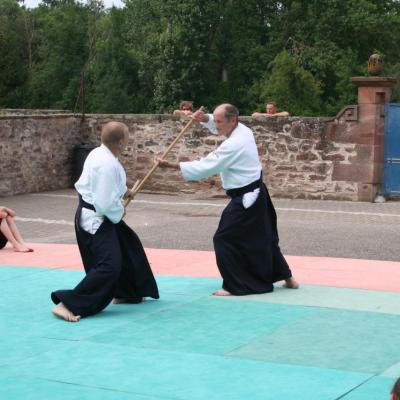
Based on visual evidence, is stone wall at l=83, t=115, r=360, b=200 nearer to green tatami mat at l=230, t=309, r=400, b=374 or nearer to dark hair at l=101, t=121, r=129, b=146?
green tatami mat at l=230, t=309, r=400, b=374

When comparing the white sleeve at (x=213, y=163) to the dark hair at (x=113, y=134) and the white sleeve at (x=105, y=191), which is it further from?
the white sleeve at (x=105, y=191)

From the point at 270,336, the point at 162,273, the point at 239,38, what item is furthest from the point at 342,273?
the point at 239,38

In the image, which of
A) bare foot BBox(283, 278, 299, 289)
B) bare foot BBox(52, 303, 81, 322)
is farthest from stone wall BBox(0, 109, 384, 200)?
bare foot BBox(52, 303, 81, 322)

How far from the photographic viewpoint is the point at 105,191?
7.52m

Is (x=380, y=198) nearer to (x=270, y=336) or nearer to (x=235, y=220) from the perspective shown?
(x=235, y=220)

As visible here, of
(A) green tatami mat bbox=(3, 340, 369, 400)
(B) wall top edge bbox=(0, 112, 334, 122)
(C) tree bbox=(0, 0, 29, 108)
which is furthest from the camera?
(C) tree bbox=(0, 0, 29, 108)

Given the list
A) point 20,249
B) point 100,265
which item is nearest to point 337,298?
point 100,265

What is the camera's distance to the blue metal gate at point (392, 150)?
17.0 m

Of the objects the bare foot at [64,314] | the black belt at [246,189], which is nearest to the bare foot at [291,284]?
the black belt at [246,189]

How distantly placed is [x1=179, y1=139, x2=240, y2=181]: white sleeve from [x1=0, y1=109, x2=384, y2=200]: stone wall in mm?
9279

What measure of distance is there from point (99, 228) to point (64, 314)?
75 centimetres

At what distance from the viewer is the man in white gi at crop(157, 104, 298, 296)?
834 centimetres

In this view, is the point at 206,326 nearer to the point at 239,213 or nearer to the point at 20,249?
the point at 239,213

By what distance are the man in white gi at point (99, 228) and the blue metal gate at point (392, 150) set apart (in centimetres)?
1009
